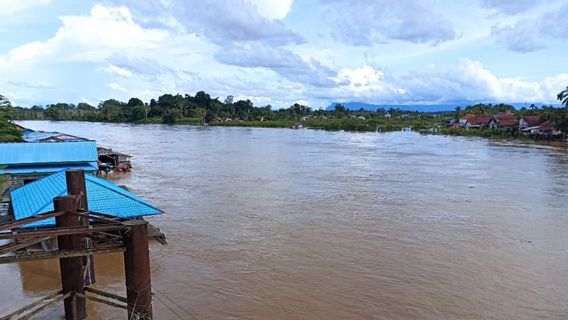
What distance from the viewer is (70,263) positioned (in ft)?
20.9

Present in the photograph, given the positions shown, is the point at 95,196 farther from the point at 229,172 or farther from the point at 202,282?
the point at 229,172

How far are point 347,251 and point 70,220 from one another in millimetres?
8810

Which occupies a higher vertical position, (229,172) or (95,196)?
(95,196)

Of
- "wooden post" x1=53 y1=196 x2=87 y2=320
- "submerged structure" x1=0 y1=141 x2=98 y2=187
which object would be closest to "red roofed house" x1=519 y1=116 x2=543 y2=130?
"submerged structure" x1=0 y1=141 x2=98 y2=187

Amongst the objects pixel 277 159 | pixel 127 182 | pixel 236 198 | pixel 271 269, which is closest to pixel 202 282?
pixel 271 269

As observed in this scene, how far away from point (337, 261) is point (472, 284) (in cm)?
338

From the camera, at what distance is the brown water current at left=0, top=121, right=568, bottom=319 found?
977 cm

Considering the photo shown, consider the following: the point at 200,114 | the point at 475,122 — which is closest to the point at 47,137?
the point at 475,122

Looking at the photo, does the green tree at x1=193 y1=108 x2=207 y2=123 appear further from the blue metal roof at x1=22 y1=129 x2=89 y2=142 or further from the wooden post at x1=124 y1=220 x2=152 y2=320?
the wooden post at x1=124 y1=220 x2=152 y2=320

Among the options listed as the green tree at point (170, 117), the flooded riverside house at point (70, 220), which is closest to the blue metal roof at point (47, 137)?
the flooded riverside house at point (70, 220)

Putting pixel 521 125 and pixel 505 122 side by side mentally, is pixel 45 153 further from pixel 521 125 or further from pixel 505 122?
pixel 505 122

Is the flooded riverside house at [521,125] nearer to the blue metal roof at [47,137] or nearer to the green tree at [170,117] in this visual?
the blue metal roof at [47,137]

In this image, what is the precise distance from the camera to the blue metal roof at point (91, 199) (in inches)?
393

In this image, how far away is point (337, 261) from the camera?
12.2m
